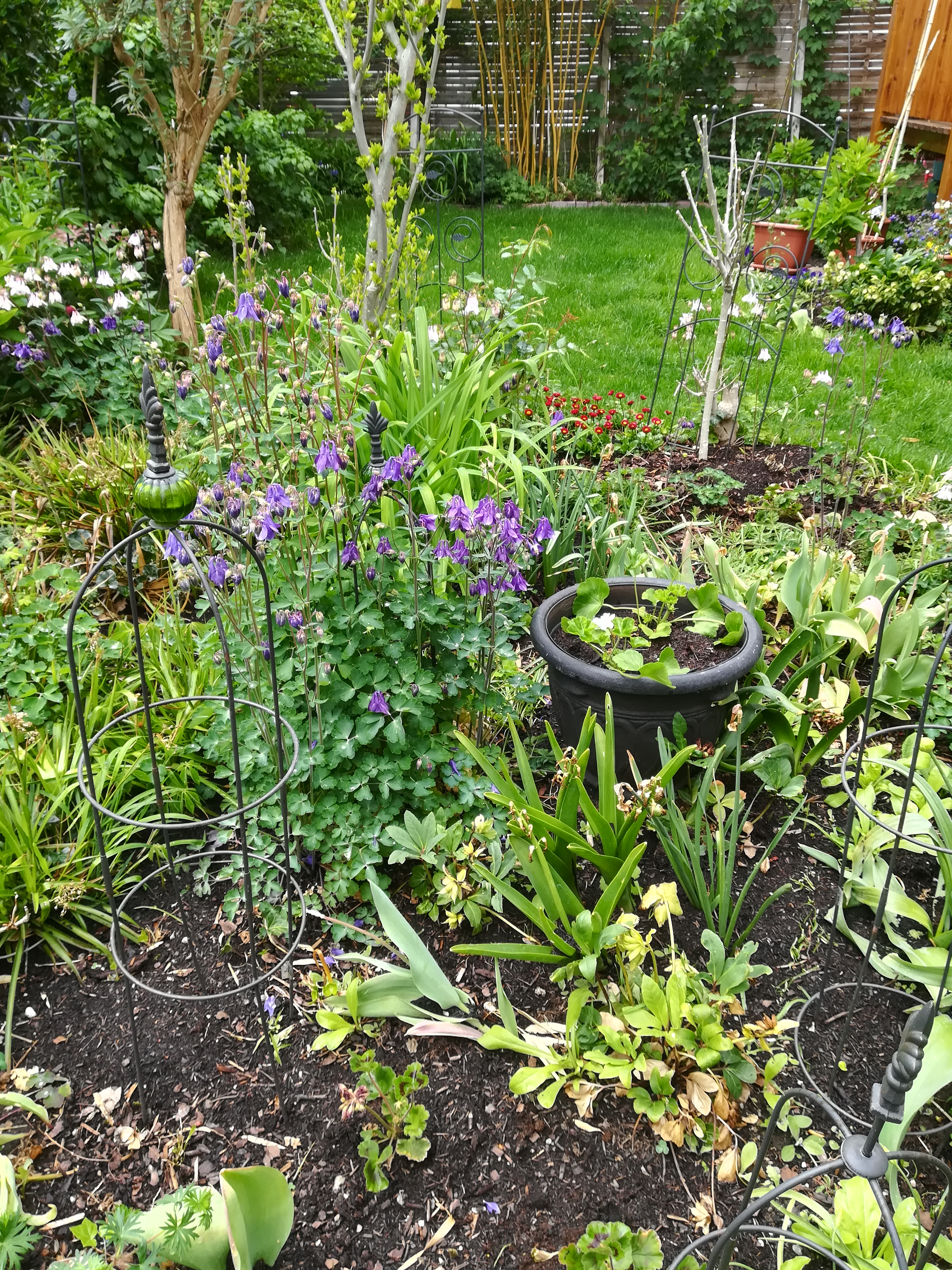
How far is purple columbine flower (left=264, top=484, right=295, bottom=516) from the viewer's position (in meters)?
1.57

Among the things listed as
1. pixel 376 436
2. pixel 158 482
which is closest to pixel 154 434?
pixel 158 482

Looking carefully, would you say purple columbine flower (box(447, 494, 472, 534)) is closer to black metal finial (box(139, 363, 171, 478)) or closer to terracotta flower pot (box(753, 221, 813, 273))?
black metal finial (box(139, 363, 171, 478))

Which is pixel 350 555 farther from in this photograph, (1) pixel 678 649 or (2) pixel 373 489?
(1) pixel 678 649

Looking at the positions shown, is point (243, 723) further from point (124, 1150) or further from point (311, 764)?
point (124, 1150)

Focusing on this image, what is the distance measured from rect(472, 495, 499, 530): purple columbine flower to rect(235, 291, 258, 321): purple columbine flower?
56cm

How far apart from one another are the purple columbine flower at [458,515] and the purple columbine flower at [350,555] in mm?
205

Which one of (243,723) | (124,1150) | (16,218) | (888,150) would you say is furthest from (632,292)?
(124,1150)

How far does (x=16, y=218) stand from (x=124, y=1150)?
372 cm

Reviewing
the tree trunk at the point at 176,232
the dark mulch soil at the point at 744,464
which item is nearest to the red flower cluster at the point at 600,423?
the dark mulch soil at the point at 744,464

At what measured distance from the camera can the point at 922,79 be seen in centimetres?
694

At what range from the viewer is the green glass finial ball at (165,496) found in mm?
1165

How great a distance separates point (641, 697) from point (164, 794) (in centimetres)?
117

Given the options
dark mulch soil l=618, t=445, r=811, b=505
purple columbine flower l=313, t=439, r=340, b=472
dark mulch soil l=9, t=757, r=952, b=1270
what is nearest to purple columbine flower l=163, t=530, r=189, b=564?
purple columbine flower l=313, t=439, r=340, b=472

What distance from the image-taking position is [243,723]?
1.94 meters
